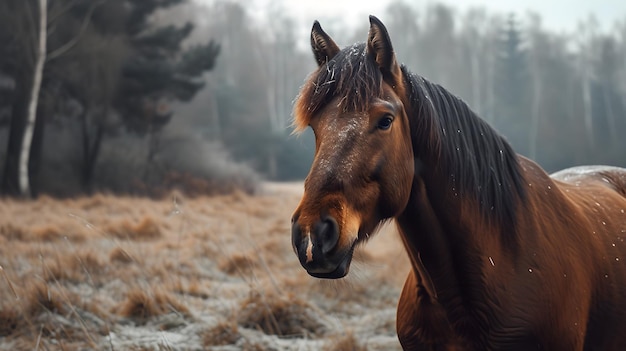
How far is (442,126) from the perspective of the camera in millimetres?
2188

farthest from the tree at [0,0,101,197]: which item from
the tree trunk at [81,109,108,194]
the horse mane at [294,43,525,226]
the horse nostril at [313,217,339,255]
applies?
the horse nostril at [313,217,339,255]

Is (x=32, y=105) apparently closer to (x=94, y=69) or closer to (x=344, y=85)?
(x=94, y=69)

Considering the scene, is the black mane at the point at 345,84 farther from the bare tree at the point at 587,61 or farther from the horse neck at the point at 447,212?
the bare tree at the point at 587,61

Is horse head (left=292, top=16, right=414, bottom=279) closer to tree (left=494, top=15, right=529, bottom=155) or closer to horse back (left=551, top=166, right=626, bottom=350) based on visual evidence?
horse back (left=551, top=166, right=626, bottom=350)

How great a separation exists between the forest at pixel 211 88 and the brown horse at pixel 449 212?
5.99m

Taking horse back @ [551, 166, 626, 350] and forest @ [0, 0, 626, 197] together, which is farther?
forest @ [0, 0, 626, 197]

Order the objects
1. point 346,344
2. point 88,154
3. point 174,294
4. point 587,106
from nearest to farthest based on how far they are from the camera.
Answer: point 346,344 → point 174,294 → point 88,154 → point 587,106

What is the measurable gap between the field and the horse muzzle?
1.77 feet

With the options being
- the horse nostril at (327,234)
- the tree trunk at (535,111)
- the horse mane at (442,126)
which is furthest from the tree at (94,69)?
the tree trunk at (535,111)

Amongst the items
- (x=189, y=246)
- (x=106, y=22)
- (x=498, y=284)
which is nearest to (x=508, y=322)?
(x=498, y=284)

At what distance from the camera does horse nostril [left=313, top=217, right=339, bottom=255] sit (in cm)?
166

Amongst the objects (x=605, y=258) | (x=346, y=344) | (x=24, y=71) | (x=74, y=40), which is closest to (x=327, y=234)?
(x=605, y=258)

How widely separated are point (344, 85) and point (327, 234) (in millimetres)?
582

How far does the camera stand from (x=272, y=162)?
2441 centimetres
